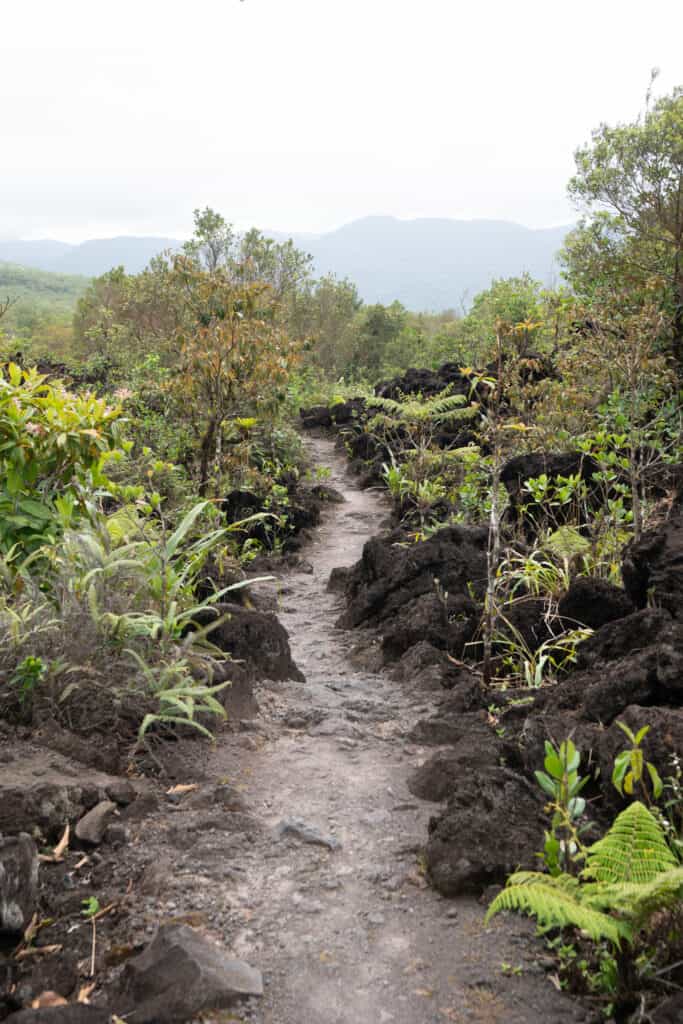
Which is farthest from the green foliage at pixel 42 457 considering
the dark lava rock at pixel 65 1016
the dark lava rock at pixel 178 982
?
the dark lava rock at pixel 65 1016

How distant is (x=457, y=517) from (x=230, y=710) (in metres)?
4.17

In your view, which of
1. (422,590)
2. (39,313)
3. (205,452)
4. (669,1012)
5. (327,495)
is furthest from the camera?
(39,313)

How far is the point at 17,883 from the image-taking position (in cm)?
239

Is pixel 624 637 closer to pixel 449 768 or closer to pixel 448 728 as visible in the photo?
pixel 448 728

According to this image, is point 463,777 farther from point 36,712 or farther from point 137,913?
point 36,712

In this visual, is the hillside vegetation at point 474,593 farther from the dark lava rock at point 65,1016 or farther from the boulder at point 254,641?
the dark lava rock at point 65,1016

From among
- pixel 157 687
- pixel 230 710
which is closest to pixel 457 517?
pixel 230 710

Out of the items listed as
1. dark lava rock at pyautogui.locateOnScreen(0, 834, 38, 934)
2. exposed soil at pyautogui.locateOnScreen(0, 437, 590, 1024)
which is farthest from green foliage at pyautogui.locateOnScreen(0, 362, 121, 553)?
dark lava rock at pyautogui.locateOnScreen(0, 834, 38, 934)

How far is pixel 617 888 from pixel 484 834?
0.84m

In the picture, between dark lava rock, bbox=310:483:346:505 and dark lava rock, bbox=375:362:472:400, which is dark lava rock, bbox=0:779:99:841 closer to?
dark lava rock, bbox=310:483:346:505

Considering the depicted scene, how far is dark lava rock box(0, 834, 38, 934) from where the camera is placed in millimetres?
2328

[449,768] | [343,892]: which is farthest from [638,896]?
[449,768]

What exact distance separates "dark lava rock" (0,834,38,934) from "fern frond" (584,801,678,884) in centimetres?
169

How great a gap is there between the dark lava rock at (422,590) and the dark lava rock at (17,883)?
3108 mm
